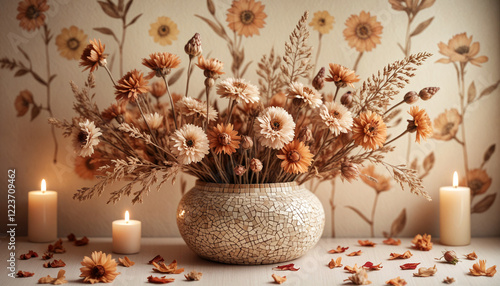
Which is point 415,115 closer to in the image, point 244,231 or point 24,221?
point 244,231

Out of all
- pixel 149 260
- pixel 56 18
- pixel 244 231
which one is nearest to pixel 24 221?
pixel 149 260

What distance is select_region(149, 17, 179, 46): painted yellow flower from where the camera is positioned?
4.22 ft

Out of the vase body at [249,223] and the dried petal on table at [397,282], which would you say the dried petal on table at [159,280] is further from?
the dried petal on table at [397,282]

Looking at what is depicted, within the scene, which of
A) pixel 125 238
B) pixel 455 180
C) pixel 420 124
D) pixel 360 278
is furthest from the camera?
pixel 455 180

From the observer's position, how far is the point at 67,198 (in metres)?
1.31

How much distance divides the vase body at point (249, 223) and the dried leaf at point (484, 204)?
53 cm

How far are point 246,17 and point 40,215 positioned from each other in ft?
2.37

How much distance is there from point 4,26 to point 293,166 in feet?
2.83

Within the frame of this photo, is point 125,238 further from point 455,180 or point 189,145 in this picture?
point 455,180

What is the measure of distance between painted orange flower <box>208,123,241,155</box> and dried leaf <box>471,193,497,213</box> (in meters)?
0.72

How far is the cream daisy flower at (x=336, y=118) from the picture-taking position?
999 millimetres

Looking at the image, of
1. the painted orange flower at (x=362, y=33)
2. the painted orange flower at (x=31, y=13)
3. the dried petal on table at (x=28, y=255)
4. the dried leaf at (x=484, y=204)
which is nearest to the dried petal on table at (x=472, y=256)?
the dried leaf at (x=484, y=204)

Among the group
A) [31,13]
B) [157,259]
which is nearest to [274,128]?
[157,259]

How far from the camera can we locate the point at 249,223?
987mm
